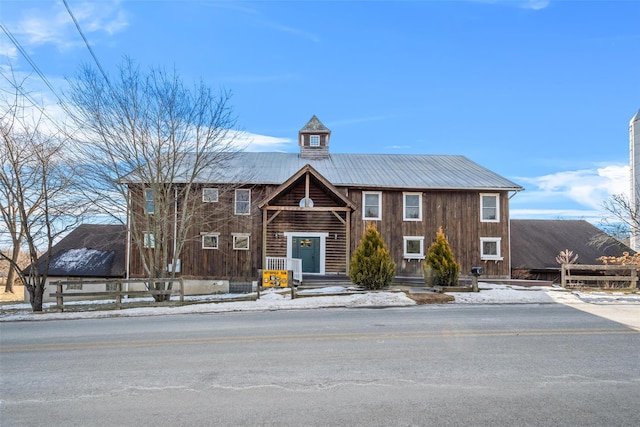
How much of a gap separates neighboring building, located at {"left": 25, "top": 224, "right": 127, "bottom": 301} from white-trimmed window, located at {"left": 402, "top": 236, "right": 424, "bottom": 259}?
14828 mm

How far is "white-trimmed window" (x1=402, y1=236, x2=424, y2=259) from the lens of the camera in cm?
2347

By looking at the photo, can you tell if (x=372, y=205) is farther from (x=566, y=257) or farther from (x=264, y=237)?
(x=566, y=257)

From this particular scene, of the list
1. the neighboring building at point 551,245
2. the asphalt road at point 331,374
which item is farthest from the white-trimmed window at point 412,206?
the asphalt road at point 331,374

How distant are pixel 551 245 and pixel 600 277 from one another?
11.4 metres

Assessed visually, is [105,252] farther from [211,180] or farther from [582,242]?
[582,242]

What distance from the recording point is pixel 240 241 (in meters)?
23.6

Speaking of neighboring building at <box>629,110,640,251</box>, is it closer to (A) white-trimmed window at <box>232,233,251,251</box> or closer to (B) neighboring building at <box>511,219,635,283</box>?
(B) neighboring building at <box>511,219,635,283</box>

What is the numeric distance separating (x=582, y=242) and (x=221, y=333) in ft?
88.2

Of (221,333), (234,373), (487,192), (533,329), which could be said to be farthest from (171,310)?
(487,192)

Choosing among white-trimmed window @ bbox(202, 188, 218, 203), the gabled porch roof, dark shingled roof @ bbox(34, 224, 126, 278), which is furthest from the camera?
dark shingled roof @ bbox(34, 224, 126, 278)

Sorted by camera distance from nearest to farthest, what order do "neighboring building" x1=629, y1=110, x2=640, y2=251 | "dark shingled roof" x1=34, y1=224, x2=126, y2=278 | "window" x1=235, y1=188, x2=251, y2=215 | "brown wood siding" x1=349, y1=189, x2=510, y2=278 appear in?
"brown wood siding" x1=349, y1=189, x2=510, y2=278
"window" x1=235, y1=188, x2=251, y2=215
"dark shingled roof" x1=34, y1=224, x2=126, y2=278
"neighboring building" x1=629, y1=110, x2=640, y2=251

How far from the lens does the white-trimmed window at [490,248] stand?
2355 centimetres

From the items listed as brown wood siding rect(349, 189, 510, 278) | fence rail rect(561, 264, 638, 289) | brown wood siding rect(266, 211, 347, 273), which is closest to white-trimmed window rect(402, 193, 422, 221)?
brown wood siding rect(349, 189, 510, 278)

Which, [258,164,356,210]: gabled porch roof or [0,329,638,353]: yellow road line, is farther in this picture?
[258,164,356,210]: gabled porch roof
